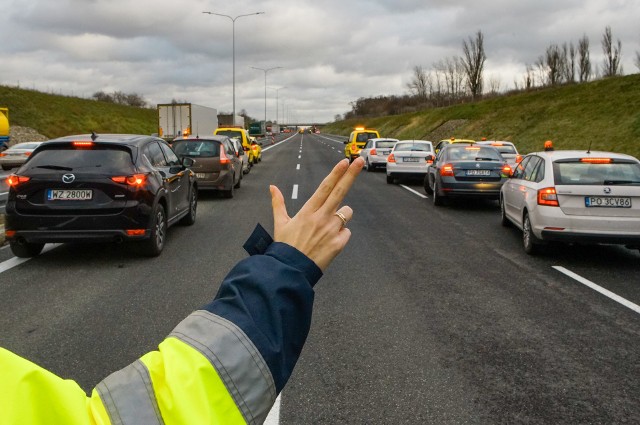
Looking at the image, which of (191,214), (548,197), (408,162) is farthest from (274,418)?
(408,162)

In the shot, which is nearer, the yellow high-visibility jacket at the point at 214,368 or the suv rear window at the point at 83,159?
the yellow high-visibility jacket at the point at 214,368

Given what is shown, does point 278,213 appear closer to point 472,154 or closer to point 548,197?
point 548,197

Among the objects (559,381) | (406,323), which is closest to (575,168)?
(406,323)

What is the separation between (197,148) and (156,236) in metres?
7.79

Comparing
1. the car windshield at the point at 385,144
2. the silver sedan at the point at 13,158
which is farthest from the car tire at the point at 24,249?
the car windshield at the point at 385,144

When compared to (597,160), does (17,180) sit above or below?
below

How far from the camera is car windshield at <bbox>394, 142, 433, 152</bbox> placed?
2003 centimetres

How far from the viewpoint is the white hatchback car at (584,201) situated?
25.3ft

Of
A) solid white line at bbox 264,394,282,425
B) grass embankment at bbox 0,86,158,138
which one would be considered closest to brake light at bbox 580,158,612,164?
solid white line at bbox 264,394,282,425

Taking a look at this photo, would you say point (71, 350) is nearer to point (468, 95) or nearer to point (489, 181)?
point (489, 181)

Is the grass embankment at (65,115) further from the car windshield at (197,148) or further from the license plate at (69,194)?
the license plate at (69,194)

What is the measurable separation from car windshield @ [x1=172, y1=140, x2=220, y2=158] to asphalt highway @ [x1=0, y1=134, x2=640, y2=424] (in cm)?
611

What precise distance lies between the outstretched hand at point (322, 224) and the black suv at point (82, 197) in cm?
665

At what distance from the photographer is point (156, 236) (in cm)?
816
